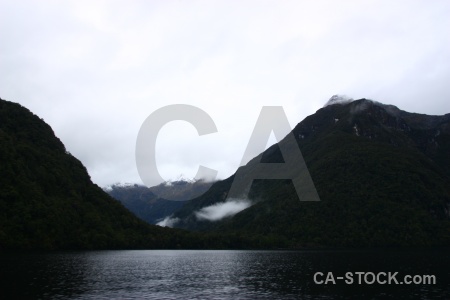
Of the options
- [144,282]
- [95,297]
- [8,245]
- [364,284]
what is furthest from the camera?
[8,245]

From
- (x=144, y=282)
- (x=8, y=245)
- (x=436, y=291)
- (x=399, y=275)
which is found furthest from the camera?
(x=8, y=245)

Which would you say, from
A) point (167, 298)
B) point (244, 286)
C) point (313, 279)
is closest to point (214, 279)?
point (244, 286)

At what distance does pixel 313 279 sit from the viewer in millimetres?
88688

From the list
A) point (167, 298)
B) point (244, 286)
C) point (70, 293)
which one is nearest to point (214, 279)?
point (244, 286)

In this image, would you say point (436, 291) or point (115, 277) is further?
point (115, 277)

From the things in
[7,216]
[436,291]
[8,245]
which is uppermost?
[7,216]

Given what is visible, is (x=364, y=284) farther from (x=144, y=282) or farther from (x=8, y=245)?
(x=8, y=245)

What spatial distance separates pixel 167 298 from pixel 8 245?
147378mm

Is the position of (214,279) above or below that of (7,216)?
below

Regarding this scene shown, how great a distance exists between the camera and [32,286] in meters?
70.8

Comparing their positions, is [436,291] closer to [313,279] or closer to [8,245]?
[313,279]

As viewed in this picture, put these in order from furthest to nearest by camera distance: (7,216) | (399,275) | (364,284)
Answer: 1. (7,216)
2. (399,275)
3. (364,284)

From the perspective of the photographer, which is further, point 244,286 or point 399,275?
point 399,275

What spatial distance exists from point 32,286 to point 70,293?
962cm
